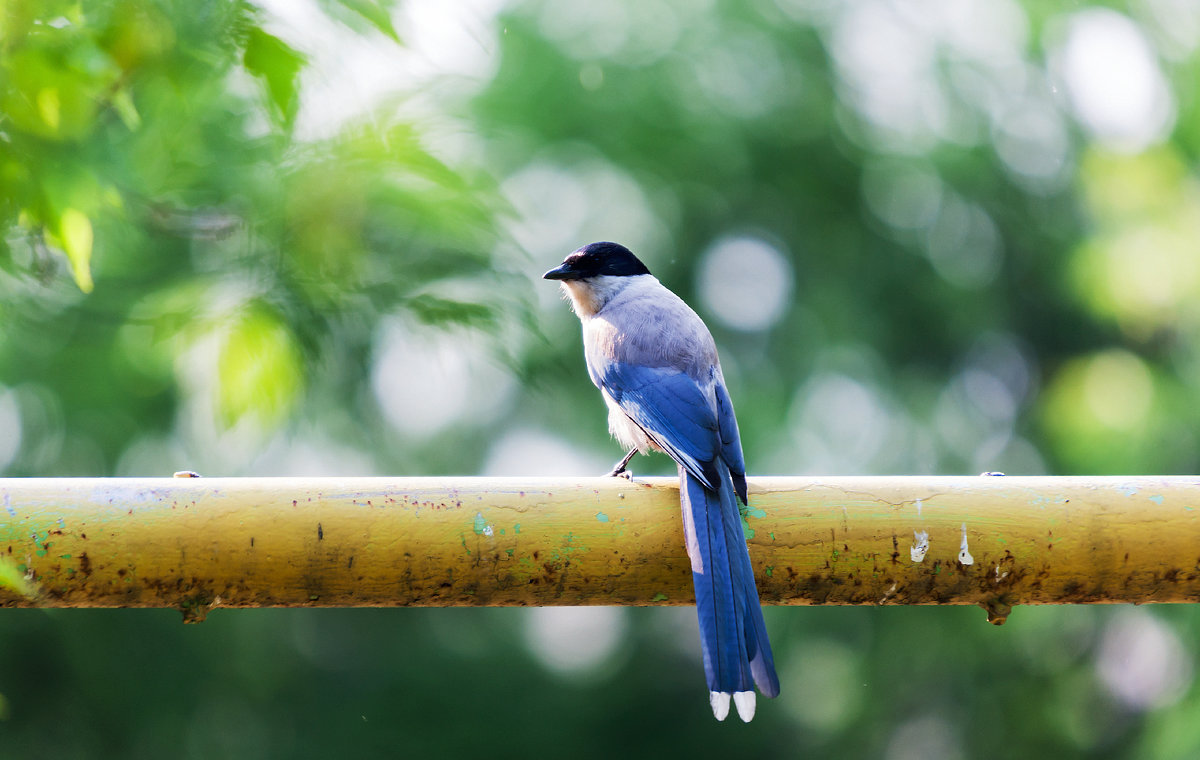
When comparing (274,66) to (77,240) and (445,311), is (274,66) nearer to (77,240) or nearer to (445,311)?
(77,240)

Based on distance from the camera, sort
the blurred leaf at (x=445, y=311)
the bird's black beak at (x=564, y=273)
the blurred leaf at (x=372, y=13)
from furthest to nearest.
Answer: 1. the bird's black beak at (x=564, y=273)
2. the blurred leaf at (x=445, y=311)
3. the blurred leaf at (x=372, y=13)

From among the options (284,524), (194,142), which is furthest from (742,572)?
(194,142)

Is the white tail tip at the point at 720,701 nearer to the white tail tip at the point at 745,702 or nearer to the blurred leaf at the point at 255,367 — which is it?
the white tail tip at the point at 745,702

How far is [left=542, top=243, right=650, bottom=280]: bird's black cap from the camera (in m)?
4.07

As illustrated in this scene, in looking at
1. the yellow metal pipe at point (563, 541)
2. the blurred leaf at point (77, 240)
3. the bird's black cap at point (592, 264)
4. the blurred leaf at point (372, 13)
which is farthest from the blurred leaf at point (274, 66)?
the bird's black cap at point (592, 264)

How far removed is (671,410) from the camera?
2975mm

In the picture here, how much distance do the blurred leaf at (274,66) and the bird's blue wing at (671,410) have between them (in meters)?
1.38

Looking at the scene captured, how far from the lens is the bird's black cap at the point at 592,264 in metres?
4.07

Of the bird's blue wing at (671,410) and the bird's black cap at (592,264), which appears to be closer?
the bird's blue wing at (671,410)

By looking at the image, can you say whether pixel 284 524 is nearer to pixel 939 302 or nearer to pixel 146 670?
pixel 146 670

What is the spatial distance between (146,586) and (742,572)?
3.78 ft

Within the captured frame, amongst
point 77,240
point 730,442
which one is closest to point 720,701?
point 730,442

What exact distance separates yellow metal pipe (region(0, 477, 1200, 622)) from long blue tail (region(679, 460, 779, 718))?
0.07 meters

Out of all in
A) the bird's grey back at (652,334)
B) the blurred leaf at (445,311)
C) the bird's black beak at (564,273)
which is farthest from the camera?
the bird's black beak at (564,273)
